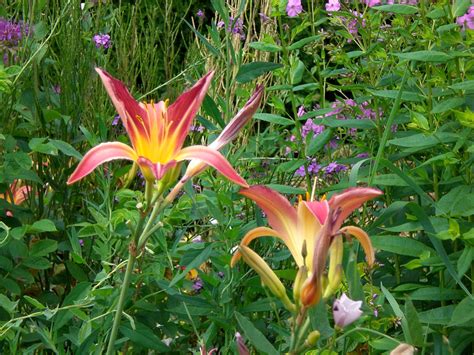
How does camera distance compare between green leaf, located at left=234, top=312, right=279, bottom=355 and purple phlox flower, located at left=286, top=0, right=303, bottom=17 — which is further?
purple phlox flower, located at left=286, top=0, right=303, bottom=17

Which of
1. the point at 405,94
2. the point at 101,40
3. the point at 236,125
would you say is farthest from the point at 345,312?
the point at 101,40

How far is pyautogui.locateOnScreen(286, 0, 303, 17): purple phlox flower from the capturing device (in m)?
2.66

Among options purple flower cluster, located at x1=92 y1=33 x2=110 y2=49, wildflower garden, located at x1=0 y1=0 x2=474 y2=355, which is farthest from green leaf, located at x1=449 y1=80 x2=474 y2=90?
purple flower cluster, located at x1=92 y1=33 x2=110 y2=49

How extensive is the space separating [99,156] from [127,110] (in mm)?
116

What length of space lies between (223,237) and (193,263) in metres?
0.16

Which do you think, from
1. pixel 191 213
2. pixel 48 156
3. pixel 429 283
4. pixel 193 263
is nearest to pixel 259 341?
pixel 193 263

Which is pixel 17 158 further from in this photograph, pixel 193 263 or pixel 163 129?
pixel 163 129

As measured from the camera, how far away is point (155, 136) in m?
1.25

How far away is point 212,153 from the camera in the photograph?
1187 mm

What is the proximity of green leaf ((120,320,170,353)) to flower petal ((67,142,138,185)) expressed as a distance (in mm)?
999

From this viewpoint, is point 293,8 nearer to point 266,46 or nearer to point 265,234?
point 266,46

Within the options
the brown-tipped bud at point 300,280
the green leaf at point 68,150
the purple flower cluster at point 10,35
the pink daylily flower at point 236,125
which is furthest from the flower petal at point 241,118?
the purple flower cluster at point 10,35

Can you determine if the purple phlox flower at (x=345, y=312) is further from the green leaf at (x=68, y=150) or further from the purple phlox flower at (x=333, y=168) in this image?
the purple phlox flower at (x=333, y=168)

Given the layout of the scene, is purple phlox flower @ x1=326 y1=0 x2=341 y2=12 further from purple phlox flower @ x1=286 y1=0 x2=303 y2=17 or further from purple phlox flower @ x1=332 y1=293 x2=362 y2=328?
purple phlox flower @ x1=332 y1=293 x2=362 y2=328
